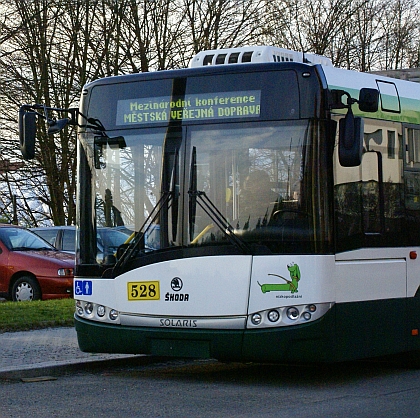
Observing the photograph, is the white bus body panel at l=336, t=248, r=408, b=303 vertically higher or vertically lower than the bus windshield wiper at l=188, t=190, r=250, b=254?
lower

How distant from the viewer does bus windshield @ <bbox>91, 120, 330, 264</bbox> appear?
29.8ft

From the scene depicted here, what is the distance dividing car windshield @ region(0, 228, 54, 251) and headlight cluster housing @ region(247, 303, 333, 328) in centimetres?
1138

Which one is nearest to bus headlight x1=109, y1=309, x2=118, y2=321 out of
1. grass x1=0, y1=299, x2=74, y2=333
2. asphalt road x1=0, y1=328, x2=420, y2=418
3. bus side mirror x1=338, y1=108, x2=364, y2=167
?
asphalt road x1=0, y1=328, x2=420, y2=418

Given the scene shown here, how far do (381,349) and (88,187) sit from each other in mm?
3246

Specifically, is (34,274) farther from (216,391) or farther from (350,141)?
(350,141)

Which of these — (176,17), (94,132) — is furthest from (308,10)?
(94,132)

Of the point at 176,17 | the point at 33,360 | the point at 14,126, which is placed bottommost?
the point at 33,360

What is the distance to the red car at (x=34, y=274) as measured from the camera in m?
19.0

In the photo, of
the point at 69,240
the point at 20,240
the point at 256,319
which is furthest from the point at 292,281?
the point at 69,240

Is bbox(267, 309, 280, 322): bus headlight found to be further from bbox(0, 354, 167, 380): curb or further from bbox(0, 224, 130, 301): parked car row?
bbox(0, 224, 130, 301): parked car row

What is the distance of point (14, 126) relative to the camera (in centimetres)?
3105

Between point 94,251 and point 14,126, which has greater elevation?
point 14,126

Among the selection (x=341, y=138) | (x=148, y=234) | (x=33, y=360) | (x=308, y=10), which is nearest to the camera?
(x=341, y=138)

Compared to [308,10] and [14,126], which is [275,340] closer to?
[14,126]
